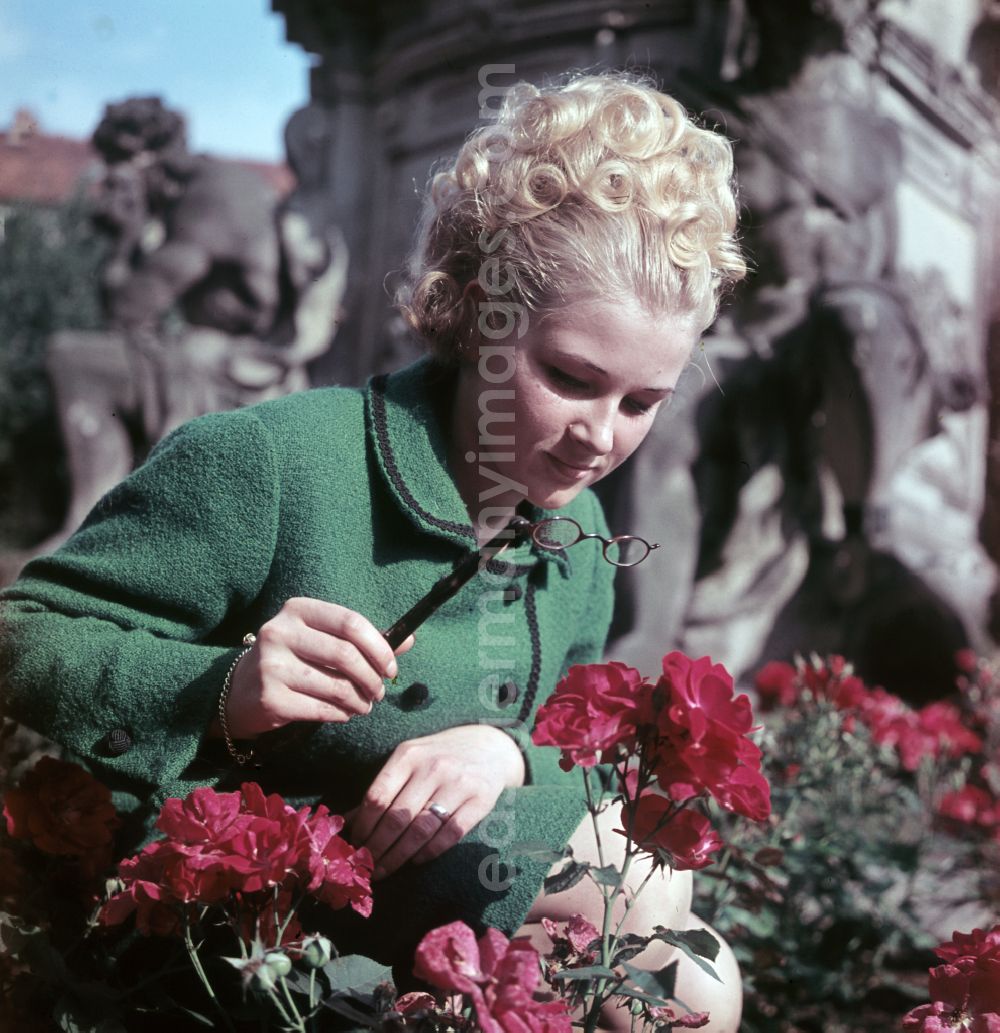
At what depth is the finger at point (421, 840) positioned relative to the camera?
1.39 metres

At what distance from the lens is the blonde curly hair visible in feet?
4.69

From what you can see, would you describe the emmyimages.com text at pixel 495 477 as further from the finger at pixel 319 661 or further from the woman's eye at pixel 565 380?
the finger at pixel 319 661

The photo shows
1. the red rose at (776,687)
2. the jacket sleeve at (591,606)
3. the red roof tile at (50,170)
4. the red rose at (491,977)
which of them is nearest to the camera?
the red rose at (491,977)

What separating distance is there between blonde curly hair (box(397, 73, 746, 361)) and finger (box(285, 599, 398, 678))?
47cm

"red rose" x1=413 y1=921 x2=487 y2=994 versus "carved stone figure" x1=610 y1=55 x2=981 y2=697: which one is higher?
"red rose" x1=413 y1=921 x2=487 y2=994

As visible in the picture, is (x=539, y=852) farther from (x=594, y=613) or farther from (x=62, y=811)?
(x=594, y=613)

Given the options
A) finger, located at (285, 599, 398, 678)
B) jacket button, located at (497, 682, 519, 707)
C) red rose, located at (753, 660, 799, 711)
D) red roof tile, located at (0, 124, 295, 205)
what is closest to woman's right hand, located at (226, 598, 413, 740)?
finger, located at (285, 599, 398, 678)

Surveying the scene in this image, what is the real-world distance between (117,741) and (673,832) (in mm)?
640

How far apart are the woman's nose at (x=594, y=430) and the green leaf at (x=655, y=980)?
1.99 feet

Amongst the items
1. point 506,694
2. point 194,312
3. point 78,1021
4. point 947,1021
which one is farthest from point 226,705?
point 194,312

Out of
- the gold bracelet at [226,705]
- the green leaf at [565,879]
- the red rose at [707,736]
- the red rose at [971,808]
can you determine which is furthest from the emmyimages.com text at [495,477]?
the red rose at [971,808]

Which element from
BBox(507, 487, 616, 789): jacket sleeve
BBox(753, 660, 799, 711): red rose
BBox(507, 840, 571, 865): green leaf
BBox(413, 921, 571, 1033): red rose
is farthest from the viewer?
BBox(753, 660, 799, 711): red rose

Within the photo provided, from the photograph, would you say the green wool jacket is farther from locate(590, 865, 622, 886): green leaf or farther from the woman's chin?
locate(590, 865, 622, 886): green leaf

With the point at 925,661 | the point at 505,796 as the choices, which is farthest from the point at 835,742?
the point at 925,661
